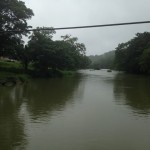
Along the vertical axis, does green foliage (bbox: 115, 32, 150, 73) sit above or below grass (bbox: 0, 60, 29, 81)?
above

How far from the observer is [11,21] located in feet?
146

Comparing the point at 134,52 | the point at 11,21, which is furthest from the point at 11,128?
the point at 134,52

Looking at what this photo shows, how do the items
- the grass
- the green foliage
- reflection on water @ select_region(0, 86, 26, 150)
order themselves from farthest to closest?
the green foliage → the grass → reflection on water @ select_region(0, 86, 26, 150)

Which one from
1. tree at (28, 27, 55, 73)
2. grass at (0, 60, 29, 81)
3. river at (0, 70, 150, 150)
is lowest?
river at (0, 70, 150, 150)

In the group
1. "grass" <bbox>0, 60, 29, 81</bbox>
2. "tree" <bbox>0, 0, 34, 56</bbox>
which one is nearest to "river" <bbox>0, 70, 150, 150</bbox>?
"grass" <bbox>0, 60, 29, 81</bbox>

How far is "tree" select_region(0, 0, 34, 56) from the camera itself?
43000mm

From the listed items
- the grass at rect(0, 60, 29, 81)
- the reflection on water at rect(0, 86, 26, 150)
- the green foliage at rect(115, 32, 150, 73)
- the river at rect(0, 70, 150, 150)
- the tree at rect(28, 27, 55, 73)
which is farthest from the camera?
the green foliage at rect(115, 32, 150, 73)

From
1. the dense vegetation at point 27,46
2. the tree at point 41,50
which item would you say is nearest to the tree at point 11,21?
the dense vegetation at point 27,46

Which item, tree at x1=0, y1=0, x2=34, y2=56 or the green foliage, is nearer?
tree at x1=0, y1=0, x2=34, y2=56

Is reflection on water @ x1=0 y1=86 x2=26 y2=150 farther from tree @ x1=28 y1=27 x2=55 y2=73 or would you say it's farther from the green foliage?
the green foliage

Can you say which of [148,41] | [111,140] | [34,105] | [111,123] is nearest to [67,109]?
[34,105]

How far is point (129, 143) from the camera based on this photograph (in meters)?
12.2

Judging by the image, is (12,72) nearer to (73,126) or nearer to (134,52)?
(73,126)

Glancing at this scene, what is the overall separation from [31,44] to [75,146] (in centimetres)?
4439
